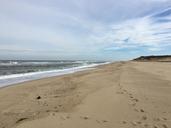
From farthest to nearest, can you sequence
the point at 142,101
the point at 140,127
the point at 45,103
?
the point at 45,103, the point at 142,101, the point at 140,127

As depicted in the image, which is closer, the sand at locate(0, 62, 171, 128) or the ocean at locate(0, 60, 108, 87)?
the sand at locate(0, 62, 171, 128)

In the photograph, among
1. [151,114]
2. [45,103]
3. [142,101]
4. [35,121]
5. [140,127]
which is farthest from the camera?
[45,103]

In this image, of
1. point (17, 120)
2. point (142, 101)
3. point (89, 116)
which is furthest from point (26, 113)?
point (142, 101)

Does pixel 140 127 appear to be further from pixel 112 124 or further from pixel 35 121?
pixel 35 121

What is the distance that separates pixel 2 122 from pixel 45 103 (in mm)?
1794

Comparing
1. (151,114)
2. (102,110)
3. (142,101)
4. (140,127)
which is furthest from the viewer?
(142,101)

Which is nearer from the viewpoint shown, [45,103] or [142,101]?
[142,101]

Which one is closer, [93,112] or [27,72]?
[93,112]

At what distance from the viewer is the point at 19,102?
258 inches

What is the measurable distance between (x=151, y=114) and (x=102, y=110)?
46.8 inches

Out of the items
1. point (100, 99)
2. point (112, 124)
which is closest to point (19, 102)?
point (100, 99)

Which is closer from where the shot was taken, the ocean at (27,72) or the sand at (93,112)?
the sand at (93,112)

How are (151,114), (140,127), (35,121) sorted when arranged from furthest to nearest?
(151,114) < (35,121) < (140,127)

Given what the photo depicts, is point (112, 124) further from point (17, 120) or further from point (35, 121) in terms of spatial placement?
point (17, 120)
